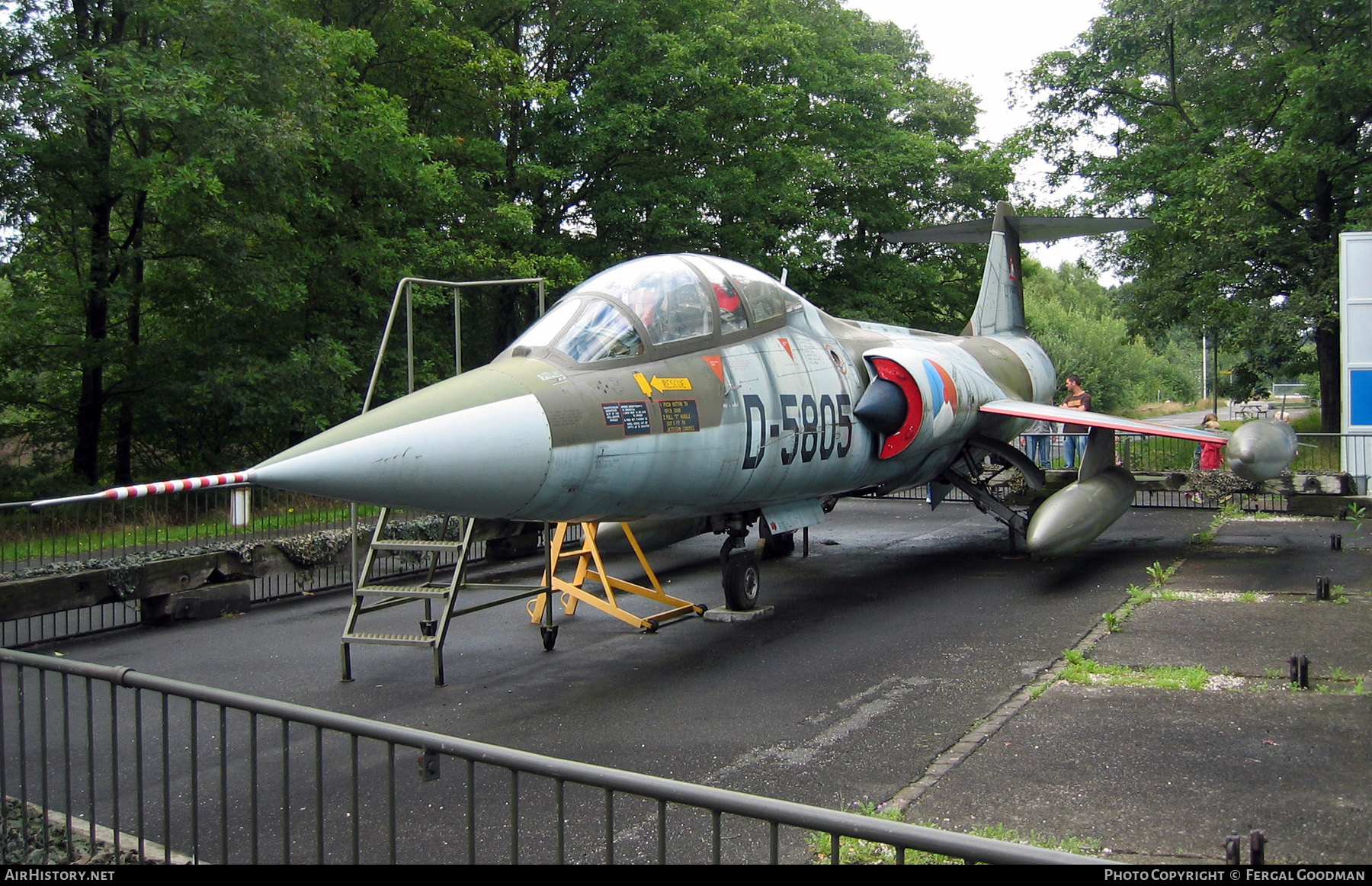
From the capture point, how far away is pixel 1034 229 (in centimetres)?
1434

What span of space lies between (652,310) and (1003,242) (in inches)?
372

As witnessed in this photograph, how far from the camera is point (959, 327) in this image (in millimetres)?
32656

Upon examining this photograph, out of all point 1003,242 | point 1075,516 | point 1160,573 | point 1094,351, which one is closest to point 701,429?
point 1075,516

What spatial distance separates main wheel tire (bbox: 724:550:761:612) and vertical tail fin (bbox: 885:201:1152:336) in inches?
268

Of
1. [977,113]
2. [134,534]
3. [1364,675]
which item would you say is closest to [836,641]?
[1364,675]

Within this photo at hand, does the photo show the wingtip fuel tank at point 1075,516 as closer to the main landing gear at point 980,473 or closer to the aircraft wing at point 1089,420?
the aircraft wing at point 1089,420

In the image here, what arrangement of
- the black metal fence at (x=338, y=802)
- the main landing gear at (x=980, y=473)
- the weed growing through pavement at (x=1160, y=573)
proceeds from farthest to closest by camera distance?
the main landing gear at (x=980, y=473) → the weed growing through pavement at (x=1160, y=573) → the black metal fence at (x=338, y=802)

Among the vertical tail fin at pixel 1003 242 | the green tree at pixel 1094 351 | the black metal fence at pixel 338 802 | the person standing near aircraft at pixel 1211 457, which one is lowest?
the black metal fence at pixel 338 802

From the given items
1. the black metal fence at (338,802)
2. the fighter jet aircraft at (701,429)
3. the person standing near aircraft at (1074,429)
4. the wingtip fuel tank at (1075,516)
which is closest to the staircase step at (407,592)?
the black metal fence at (338,802)

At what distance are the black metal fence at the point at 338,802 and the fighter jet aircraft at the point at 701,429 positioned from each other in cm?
141

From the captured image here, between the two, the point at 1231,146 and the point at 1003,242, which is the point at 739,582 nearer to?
the point at 1003,242

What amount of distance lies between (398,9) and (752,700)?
19.7 meters

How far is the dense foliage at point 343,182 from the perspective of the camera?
15.4 m
